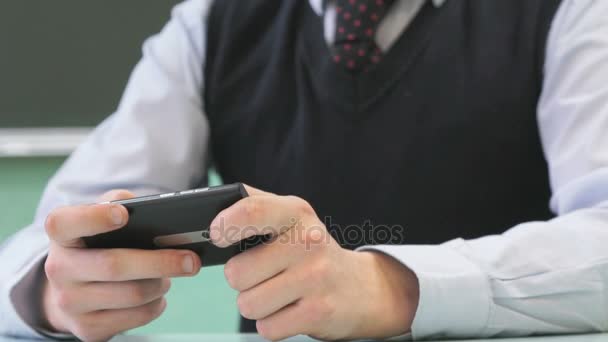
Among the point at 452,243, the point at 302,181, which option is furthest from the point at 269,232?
the point at 302,181

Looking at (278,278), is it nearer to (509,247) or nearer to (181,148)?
(509,247)

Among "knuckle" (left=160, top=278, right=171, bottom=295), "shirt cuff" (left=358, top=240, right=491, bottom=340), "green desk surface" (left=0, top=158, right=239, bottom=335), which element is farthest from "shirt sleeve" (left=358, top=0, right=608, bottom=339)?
"green desk surface" (left=0, top=158, right=239, bottom=335)

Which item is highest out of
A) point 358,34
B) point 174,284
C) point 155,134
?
point 358,34

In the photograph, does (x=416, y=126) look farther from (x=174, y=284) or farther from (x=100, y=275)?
(x=174, y=284)

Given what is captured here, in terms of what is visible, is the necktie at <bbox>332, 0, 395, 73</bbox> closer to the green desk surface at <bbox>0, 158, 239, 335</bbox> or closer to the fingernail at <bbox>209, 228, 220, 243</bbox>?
the fingernail at <bbox>209, 228, 220, 243</bbox>

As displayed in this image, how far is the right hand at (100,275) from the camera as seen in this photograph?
0.47 metres

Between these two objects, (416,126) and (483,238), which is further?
(416,126)

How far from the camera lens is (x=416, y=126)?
2.68ft

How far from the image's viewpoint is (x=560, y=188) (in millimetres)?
704

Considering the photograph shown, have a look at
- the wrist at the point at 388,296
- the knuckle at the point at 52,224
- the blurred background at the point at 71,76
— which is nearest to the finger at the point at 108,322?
the knuckle at the point at 52,224

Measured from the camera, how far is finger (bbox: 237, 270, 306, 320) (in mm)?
494

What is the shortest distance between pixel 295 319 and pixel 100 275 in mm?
166

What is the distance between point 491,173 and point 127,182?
495 mm

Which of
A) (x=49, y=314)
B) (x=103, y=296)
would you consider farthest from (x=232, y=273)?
(x=49, y=314)
